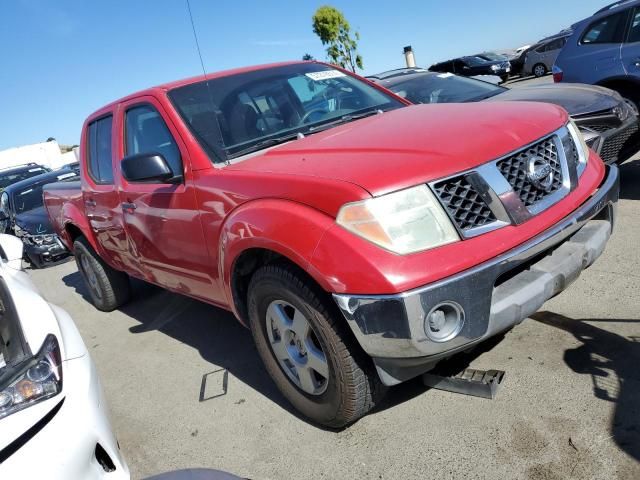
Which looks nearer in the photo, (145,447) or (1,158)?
(145,447)

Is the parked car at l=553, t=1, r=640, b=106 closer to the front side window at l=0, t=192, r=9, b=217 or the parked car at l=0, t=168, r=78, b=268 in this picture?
the parked car at l=0, t=168, r=78, b=268

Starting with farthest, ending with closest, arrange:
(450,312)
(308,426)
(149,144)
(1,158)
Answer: (1,158) → (149,144) → (308,426) → (450,312)

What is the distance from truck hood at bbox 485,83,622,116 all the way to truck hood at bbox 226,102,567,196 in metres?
2.16

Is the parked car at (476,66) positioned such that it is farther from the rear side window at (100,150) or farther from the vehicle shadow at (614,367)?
the vehicle shadow at (614,367)

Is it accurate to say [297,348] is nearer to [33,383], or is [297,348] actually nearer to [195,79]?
[33,383]

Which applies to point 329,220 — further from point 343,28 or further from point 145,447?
point 343,28

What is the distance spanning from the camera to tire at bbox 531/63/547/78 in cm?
1991

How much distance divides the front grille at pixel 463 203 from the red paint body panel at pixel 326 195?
5 cm

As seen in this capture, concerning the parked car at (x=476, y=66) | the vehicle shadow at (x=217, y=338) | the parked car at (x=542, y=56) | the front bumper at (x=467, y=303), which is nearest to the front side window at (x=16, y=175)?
the vehicle shadow at (x=217, y=338)

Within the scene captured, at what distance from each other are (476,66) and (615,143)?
19.8 m

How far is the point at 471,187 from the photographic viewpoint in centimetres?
230

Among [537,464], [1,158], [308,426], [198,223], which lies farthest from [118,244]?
[1,158]

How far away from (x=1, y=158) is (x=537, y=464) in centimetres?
4324

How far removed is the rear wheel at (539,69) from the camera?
19906mm
